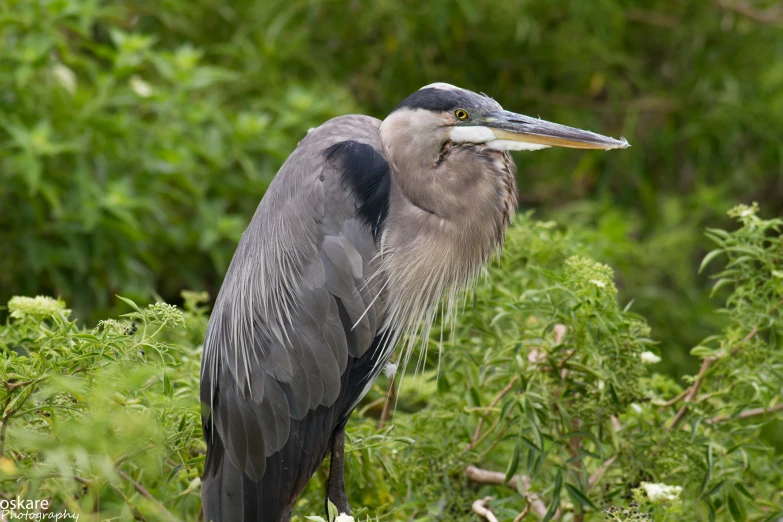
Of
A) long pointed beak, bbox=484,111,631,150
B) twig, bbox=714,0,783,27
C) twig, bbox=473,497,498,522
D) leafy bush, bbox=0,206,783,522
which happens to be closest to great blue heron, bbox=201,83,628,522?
long pointed beak, bbox=484,111,631,150

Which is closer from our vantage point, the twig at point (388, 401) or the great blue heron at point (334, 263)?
the great blue heron at point (334, 263)

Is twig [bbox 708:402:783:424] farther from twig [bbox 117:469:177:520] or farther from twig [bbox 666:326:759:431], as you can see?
twig [bbox 117:469:177:520]

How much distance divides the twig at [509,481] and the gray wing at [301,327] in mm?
452

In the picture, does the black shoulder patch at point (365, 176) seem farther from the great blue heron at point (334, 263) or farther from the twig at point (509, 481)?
the twig at point (509, 481)

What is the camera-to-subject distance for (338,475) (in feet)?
9.46

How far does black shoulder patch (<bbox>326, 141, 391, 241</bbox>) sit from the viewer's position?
2.88 metres

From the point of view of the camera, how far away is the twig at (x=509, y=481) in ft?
9.18

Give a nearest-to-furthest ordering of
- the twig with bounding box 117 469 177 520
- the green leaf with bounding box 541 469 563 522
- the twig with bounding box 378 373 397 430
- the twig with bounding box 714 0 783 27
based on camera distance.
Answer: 1. the twig with bounding box 117 469 177 520
2. the green leaf with bounding box 541 469 563 522
3. the twig with bounding box 378 373 397 430
4. the twig with bounding box 714 0 783 27

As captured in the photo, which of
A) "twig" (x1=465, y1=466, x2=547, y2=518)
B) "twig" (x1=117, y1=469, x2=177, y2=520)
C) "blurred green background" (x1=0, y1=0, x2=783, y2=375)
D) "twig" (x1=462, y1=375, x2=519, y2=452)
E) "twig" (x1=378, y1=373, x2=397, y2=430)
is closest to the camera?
"twig" (x1=117, y1=469, x2=177, y2=520)

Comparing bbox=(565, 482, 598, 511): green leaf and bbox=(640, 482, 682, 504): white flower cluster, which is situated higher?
bbox=(640, 482, 682, 504): white flower cluster

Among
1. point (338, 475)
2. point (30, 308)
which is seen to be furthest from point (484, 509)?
point (30, 308)

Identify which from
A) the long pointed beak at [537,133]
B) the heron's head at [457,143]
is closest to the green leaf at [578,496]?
the heron's head at [457,143]

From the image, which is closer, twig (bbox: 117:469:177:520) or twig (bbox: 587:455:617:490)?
twig (bbox: 117:469:177:520)

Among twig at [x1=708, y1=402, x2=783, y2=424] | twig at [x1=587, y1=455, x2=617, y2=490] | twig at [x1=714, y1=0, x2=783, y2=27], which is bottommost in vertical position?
twig at [x1=587, y1=455, x2=617, y2=490]
